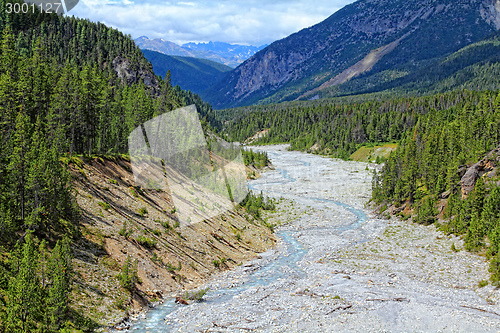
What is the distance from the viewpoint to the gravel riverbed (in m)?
26.0

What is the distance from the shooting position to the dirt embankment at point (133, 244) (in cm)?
2605

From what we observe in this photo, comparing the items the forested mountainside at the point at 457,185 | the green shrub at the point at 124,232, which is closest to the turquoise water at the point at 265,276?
the green shrub at the point at 124,232

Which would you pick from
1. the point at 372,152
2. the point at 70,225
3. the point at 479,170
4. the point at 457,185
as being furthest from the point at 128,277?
the point at 372,152

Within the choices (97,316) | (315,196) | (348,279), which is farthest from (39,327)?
(315,196)

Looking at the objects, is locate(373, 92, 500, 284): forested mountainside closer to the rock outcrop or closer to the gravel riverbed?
the rock outcrop

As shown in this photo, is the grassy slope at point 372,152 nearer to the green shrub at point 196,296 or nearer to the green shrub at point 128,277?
the green shrub at point 196,296

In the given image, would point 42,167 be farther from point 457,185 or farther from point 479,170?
point 457,185

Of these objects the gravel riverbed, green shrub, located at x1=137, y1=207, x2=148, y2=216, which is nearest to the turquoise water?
the gravel riverbed

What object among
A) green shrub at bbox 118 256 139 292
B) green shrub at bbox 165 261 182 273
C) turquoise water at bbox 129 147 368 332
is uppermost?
green shrub at bbox 118 256 139 292

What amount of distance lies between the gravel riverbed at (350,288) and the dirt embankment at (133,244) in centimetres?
221

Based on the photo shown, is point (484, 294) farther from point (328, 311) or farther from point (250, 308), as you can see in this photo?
point (250, 308)

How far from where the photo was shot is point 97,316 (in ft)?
76.8

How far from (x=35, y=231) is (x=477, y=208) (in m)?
50.8

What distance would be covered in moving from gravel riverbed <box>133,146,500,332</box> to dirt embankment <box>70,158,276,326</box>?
7.26 feet
